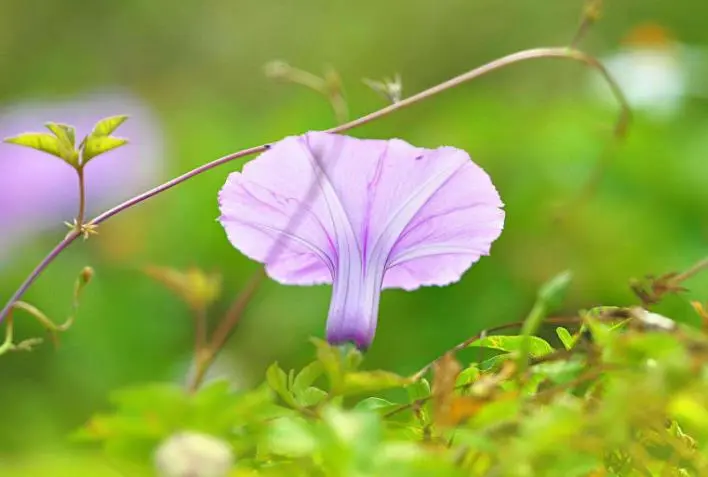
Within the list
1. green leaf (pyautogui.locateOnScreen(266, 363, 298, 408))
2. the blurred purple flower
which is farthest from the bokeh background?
green leaf (pyautogui.locateOnScreen(266, 363, 298, 408))

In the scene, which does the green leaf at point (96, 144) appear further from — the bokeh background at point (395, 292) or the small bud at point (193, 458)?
the bokeh background at point (395, 292)

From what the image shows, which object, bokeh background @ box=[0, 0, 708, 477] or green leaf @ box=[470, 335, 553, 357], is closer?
green leaf @ box=[470, 335, 553, 357]

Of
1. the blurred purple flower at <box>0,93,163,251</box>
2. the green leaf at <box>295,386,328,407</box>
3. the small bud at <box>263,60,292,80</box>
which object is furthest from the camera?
the blurred purple flower at <box>0,93,163,251</box>

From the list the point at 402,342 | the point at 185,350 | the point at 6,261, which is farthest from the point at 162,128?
the point at 402,342

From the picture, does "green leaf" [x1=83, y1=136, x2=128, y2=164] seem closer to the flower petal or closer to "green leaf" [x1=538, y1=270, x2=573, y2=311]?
the flower petal

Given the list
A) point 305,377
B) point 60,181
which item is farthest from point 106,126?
point 60,181

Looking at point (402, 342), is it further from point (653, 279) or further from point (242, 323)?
point (653, 279)
